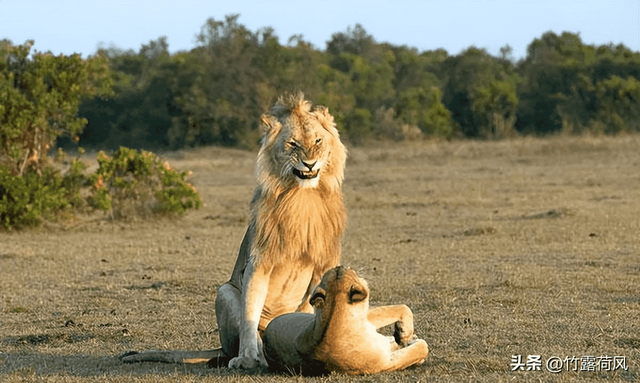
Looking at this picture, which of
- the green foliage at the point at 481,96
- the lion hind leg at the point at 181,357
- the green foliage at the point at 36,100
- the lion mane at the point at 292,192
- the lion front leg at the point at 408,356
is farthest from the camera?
the green foliage at the point at 481,96

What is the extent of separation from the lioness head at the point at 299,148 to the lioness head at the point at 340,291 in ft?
2.67

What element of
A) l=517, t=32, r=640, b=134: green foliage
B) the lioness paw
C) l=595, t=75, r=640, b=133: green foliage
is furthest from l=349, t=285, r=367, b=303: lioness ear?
l=595, t=75, r=640, b=133: green foliage

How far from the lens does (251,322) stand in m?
5.09

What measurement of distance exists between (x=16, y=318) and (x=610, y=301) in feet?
16.4

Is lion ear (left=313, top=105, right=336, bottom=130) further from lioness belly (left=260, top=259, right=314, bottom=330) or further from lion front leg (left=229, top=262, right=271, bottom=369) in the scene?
lion front leg (left=229, top=262, right=271, bottom=369)

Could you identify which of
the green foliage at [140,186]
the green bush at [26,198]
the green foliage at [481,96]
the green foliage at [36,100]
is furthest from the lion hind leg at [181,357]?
the green foliage at [481,96]

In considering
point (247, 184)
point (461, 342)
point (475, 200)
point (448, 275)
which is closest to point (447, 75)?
point (247, 184)

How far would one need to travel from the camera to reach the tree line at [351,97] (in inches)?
1346

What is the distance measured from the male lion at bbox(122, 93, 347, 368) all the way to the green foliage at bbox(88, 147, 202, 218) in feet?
32.2

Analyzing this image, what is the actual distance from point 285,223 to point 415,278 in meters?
4.14

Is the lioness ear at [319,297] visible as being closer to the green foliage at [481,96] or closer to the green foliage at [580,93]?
the green foliage at [580,93]

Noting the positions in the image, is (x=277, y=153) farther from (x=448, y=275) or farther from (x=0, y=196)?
(x=0, y=196)

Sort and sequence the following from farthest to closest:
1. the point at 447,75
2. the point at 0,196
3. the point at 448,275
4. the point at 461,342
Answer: the point at 447,75 → the point at 0,196 → the point at 448,275 → the point at 461,342

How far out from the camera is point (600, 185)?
1967 cm
